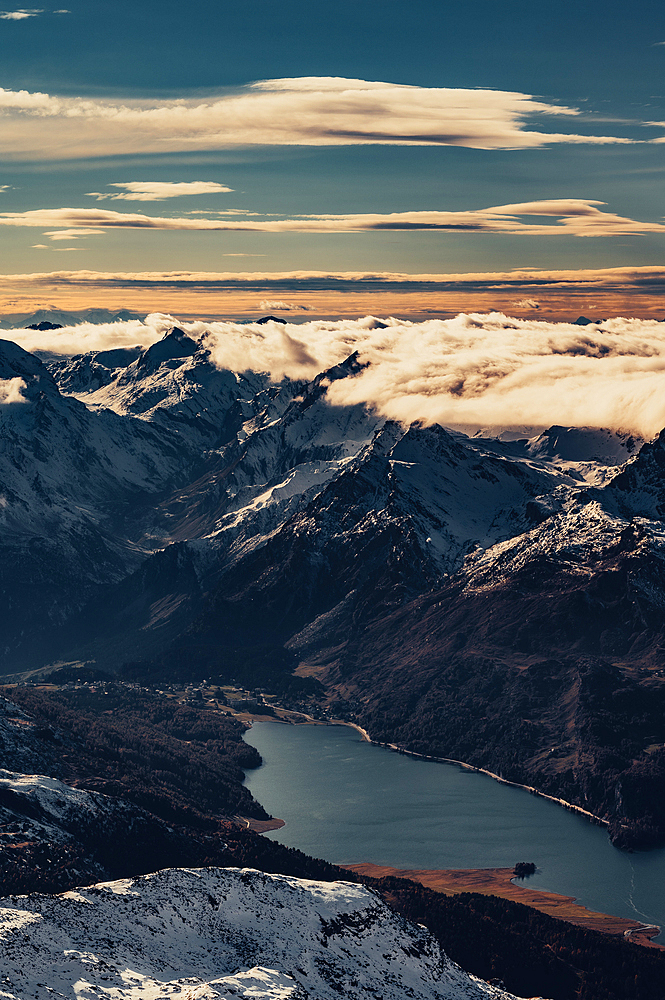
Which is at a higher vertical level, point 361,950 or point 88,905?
point 88,905

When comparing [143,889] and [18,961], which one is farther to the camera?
[143,889]

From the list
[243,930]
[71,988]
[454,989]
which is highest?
[71,988]

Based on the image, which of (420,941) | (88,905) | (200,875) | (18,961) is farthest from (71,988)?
(420,941)

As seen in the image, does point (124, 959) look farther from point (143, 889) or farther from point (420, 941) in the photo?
point (420, 941)

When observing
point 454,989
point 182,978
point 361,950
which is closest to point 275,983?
point 182,978

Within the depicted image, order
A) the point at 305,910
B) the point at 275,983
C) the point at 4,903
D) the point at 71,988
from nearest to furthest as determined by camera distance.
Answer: the point at 71,988, the point at 275,983, the point at 4,903, the point at 305,910

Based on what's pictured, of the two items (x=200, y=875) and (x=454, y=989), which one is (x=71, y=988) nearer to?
(x=200, y=875)

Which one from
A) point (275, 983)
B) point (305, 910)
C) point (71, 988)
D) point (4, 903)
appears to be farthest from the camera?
point (305, 910)
